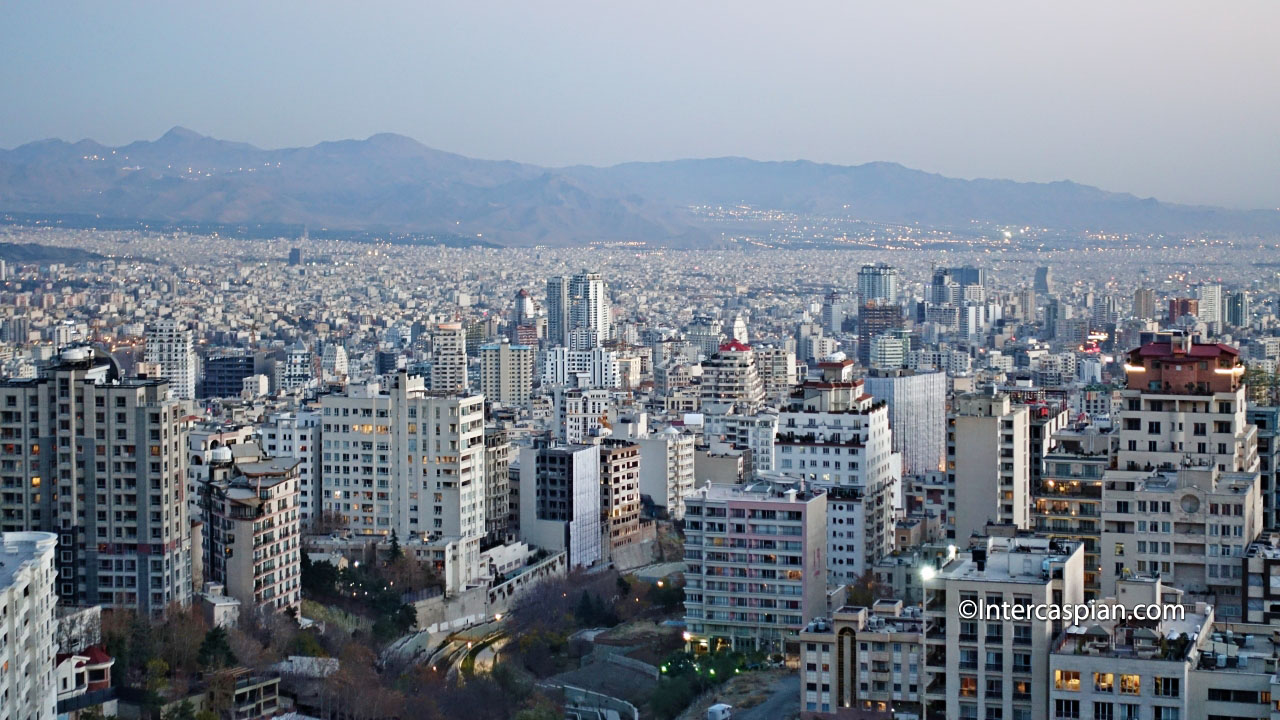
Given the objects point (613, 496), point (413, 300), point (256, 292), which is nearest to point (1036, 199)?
point (413, 300)

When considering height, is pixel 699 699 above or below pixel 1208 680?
below

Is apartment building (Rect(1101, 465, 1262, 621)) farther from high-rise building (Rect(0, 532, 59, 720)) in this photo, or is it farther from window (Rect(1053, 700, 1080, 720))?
high-rise building (Rect(0, 532, 59, 720))

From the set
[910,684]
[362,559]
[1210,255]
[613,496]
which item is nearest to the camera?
[910,684]

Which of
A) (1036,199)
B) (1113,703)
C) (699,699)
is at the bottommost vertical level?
(699,699)

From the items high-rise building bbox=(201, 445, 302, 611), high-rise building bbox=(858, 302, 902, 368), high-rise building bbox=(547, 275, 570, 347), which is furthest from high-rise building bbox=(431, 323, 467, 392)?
high-rise building bbox=(201, 445, 302, 611)

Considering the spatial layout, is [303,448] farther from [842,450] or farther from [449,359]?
[449,359]

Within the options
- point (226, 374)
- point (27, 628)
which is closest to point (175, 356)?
point (226, 374)

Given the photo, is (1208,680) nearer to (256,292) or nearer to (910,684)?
(910,684)
